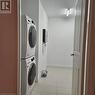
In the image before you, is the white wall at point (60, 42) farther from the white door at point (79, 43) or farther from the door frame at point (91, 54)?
the door frame at point (91, 54)

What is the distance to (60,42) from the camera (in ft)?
20.7

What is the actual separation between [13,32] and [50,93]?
6.21 feet

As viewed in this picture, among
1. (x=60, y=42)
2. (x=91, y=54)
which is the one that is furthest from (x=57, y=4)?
(x=91, y=54)

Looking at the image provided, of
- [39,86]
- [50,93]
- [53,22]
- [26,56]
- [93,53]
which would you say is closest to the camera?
[93,53]

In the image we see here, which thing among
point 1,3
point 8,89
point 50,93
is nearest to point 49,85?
point 50,93

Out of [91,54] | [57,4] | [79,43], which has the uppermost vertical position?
[57,4]

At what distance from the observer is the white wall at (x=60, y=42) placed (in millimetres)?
6211

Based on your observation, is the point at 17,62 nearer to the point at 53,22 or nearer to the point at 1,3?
the point at 1,3

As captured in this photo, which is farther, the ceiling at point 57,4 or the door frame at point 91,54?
the ceiling at point 57,4

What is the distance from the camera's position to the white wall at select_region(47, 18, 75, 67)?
6211 mm

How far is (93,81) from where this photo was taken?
135 centimetres

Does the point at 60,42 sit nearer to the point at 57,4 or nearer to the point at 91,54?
the point at 57,4

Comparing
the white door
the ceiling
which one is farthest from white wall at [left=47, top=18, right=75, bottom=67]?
the white door

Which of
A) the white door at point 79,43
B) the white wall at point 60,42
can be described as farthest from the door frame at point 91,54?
the white wall at point 60,42
